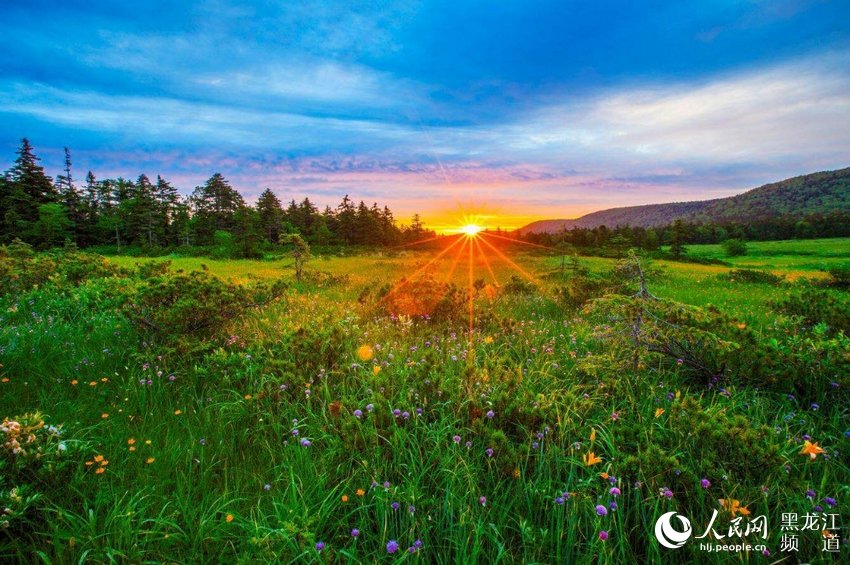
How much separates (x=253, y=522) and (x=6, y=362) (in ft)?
16.0

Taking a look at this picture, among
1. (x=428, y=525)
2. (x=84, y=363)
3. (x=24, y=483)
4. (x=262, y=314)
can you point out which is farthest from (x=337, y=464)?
(x=262, y=314)

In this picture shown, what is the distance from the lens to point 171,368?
186 inches

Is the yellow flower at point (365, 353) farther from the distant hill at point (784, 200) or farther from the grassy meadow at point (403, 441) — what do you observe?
the distant hill at point (784, 200)

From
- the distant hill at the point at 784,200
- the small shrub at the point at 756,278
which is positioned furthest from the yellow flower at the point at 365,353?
the distant hill at the point at 784,200

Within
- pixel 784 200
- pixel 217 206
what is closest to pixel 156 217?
pixel 217 206

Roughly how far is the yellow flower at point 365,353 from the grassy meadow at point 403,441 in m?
0.03

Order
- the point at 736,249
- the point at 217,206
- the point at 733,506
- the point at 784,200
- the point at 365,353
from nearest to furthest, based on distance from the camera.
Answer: the point at 733,506
the point at 365,353
the point at 736,249
the point at 217,206
the point at 784,200

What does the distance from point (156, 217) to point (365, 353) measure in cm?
7576

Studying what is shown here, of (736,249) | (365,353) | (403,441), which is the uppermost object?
(365,353)

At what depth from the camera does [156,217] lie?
211 feet

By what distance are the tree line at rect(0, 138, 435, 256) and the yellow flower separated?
2121 inches

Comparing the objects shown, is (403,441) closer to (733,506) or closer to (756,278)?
(733,506)

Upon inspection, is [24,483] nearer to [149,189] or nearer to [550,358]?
[550,358]

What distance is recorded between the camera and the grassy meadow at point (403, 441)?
2.26 metres
